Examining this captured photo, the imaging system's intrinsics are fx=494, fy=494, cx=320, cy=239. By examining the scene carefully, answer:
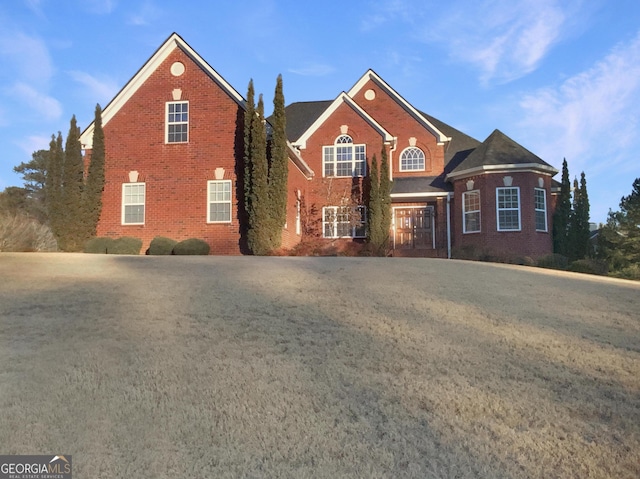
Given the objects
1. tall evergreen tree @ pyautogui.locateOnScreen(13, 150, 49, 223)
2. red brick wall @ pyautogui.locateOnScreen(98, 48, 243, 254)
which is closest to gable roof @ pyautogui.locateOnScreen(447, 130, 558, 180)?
red brick wall @ pyautogui.locateOnScreen(98, 48, 243, 254)

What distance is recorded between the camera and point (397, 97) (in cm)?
2631

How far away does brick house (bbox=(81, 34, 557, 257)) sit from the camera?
18.8 metres

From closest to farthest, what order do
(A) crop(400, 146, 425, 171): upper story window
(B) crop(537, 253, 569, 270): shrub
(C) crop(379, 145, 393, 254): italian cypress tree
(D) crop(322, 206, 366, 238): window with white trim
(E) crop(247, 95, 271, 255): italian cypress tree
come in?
(E) crop(247, 95, 271, 255): italian cypress tree, (B) crop(537, 253, 569, 270): shrub, (C) crop(379, 145, 393, 254): italian cypress tree, (D) crop(322, 206, 366, 238): window with white trim, (A) crop(400, 146, 425, 171): upper story window

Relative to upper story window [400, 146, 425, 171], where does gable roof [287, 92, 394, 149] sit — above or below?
above

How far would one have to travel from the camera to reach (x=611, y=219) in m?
21.8

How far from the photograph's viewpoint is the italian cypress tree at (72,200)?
18547mm

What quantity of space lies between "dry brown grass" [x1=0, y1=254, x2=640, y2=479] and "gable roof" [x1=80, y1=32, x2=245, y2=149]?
12.5 m

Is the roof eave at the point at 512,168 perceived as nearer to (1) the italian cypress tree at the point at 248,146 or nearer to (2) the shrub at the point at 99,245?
(1) the italian cypress tree at the point at 248,146

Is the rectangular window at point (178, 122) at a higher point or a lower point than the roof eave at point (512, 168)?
higher

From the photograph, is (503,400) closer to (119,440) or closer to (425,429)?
(425,429)

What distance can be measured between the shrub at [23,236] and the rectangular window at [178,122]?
6855mm

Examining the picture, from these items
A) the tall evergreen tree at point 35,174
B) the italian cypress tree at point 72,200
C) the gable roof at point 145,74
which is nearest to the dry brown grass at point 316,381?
the italian cypress tree at point 72,200

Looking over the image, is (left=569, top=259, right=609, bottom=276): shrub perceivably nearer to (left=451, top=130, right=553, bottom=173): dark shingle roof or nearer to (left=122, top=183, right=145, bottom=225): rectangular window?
(left=451, top=130, right=553, bottom=173): dark shingle roof

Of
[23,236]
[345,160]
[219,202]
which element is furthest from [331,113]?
[23,236]
